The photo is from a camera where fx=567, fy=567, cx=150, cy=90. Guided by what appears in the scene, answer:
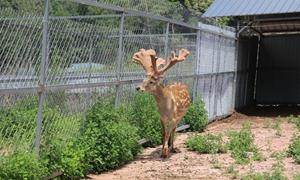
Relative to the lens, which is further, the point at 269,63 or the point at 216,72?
the point at 269,63

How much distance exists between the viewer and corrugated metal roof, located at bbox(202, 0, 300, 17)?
1712cm

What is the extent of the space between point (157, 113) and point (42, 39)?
4310 millimetres

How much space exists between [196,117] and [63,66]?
646 centimetres

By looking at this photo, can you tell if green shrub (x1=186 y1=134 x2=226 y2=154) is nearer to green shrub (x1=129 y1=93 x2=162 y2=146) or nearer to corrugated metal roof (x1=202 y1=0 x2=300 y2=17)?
green shrub (x1=129 y1=93 x2=162 y2=146)

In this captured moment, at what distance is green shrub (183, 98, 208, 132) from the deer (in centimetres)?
275

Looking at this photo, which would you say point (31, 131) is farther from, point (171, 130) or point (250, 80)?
point (250, 80)

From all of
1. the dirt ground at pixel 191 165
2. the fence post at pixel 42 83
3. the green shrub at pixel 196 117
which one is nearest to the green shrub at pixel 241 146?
the dirt ground at pixel 191 165

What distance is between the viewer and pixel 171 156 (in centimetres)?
1025

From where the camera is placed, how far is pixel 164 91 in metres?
9.79

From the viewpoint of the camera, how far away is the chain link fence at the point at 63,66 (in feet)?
21.8

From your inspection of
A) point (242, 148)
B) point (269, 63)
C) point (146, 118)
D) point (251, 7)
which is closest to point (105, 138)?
Answer: point (146, 118)

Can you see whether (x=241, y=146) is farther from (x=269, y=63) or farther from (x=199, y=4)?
(x=199, y=4)

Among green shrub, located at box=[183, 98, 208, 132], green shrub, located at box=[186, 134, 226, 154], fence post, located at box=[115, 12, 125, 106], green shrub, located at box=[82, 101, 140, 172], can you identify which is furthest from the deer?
green shrub, located at box=[183, 98, 208, 132]

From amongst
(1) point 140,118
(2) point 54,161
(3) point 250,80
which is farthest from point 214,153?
(3) point 250,80
